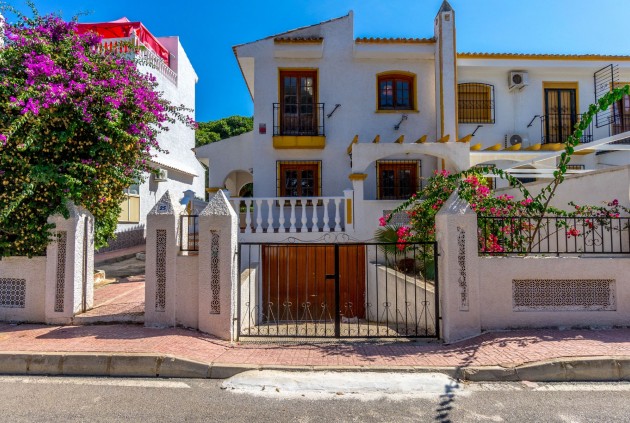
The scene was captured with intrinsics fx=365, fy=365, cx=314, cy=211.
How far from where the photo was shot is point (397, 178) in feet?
39.0

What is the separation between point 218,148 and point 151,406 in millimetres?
9587

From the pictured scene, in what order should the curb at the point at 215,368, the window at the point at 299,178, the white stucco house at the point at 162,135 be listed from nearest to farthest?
the curb at the point at 215,368 → the window at the point at 299,178 → the white stucco house at the point at 162,135

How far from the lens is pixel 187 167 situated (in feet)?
59.3

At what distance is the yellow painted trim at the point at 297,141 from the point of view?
37.0 feet

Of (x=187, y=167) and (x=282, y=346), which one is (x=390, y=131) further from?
(x=187, y=167)

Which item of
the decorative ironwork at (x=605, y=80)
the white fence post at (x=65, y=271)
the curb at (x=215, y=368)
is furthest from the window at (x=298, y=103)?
the decorative ironwork at (x=605, y=80)

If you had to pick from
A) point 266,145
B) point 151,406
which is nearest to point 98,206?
point 151,406

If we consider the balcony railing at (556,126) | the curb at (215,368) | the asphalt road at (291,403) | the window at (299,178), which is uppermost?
the balcony railing at (556,126)

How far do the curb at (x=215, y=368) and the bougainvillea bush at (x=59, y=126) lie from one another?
7.30 ft

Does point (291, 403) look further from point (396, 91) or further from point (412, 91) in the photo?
point (412, 91)

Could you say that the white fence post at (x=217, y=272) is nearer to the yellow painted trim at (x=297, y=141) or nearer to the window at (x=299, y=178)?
the yellow painted trim at (x=297, y=141)

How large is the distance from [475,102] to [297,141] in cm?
615

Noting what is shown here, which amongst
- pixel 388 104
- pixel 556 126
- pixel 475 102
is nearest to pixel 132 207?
pixel 388 104

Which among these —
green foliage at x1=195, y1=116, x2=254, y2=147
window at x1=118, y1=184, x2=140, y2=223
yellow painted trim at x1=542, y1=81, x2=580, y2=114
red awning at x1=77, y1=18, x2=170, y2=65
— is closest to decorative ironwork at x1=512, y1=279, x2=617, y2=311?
yellow painted trim at x1=542, y1=81, x2=580, y2=114
